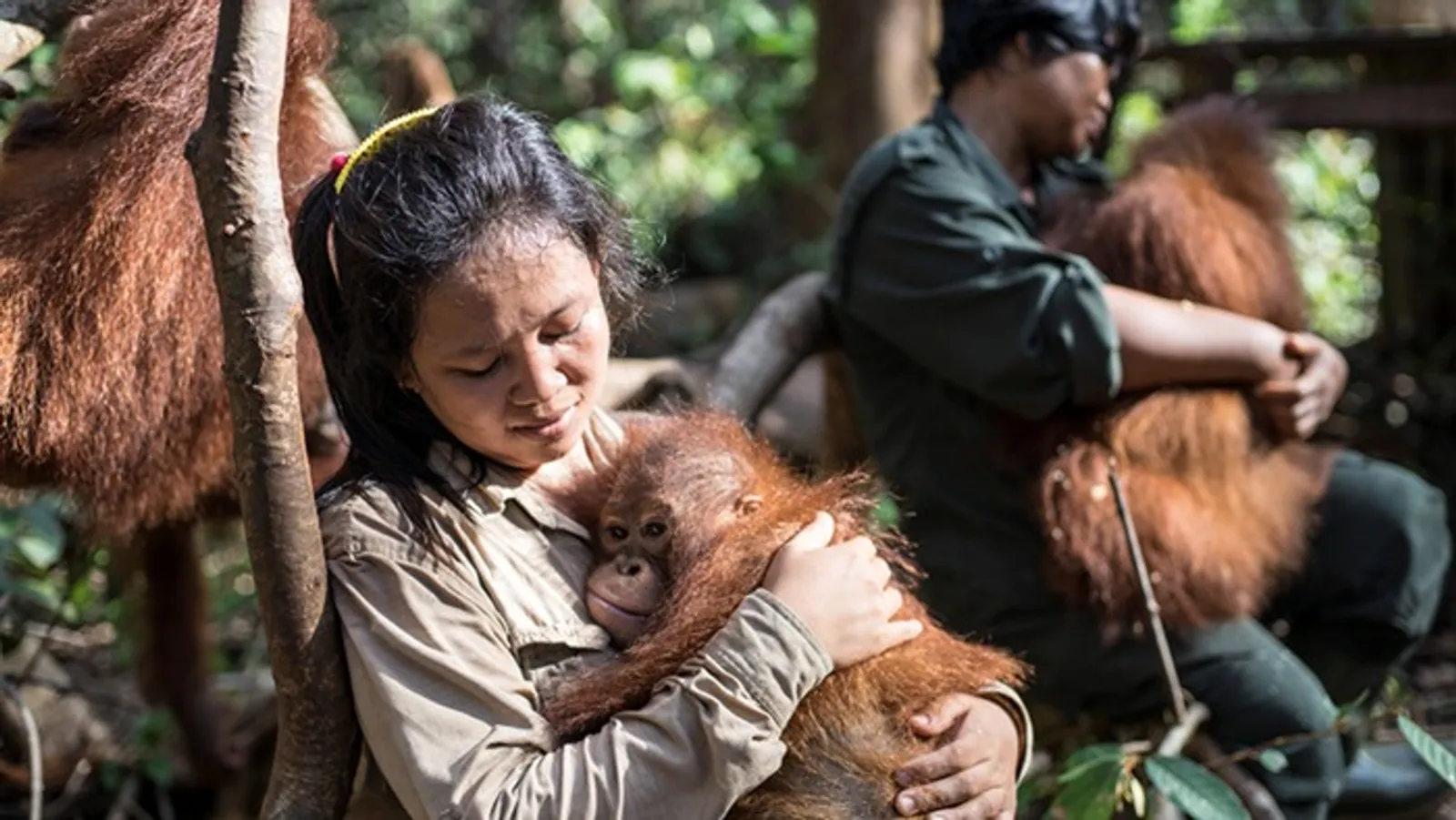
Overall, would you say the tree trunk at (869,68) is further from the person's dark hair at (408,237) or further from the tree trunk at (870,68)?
the person's dark hair at (408,237)

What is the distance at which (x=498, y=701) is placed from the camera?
1.64m

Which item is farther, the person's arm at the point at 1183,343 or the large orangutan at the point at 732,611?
the person's arm at the point at 1183,343

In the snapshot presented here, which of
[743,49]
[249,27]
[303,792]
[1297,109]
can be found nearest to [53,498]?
[303,792]

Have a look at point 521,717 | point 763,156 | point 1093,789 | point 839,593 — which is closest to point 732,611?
point 839,593

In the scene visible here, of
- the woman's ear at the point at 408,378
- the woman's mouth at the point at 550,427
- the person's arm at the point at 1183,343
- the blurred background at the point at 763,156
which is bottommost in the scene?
the blurred background at the point at 763,156

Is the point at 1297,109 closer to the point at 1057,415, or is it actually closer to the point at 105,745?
the point at 1057,415

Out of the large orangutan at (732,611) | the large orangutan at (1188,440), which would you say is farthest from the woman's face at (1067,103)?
the large orangutan at (732,611)

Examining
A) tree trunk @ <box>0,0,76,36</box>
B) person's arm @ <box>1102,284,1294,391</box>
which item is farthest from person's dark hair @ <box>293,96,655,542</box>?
person's arm @ <box>1102,284,1294,391</box>

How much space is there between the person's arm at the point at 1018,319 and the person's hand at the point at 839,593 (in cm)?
106

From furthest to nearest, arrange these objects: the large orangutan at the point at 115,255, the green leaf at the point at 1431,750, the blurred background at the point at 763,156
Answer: the blurred background at the point at 763,156 < the green leaf at the point at 1431,750 < the large orangutan at the point at 115,255

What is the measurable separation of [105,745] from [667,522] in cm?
234

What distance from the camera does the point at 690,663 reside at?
5.42ft

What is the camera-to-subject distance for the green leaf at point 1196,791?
2.37 m

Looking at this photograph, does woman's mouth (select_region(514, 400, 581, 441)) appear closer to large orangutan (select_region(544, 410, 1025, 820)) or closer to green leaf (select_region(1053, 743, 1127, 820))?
large orangutan (select_region(544, 410, 1025, 820))
